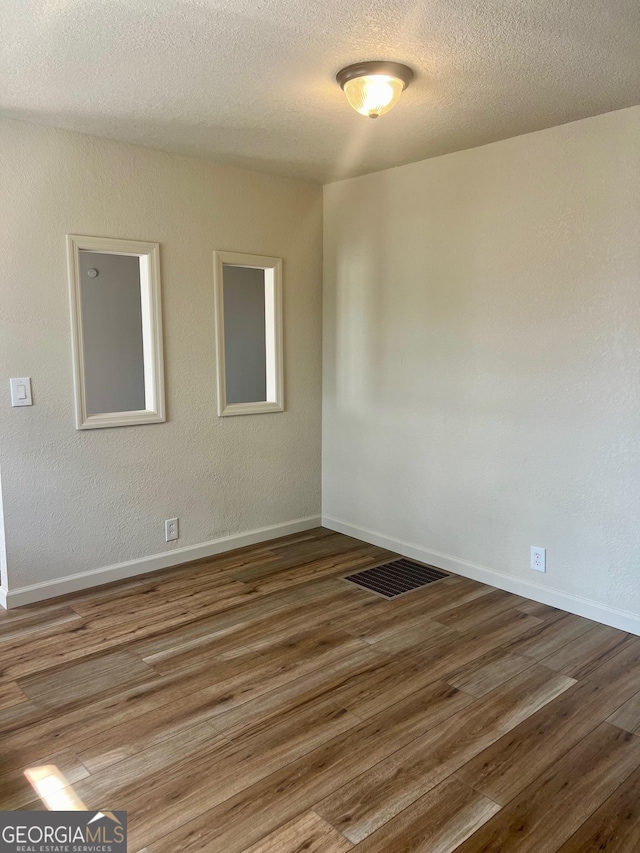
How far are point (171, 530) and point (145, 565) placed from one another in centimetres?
26

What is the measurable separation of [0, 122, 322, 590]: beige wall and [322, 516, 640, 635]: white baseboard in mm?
583

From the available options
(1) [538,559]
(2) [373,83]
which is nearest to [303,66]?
(2) [373,83]

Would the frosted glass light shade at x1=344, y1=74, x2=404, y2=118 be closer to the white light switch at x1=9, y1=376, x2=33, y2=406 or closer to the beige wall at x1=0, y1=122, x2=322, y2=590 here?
the beige wall at x1=0, y1=122, x2=322, y2=590

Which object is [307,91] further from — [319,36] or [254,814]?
[254,814]

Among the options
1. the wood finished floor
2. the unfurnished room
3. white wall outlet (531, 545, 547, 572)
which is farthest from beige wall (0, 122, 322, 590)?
white wall outlet (531, 545, 547, 572)

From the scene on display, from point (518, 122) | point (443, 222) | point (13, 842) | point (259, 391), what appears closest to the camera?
point (13, 842)

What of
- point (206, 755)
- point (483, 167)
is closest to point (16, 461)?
point (206, 755)

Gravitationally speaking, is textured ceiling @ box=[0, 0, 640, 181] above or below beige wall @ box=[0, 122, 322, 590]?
above

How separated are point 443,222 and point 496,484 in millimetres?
1563

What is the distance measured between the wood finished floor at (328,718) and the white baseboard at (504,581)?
68mm

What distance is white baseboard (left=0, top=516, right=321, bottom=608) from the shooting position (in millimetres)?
3301

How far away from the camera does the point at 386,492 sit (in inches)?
164

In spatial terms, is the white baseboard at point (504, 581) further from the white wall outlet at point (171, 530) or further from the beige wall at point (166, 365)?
the white wall outlet at point (171, 530)

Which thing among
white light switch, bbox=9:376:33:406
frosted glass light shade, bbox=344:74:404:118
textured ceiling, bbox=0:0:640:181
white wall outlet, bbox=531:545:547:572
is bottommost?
white wall outlet, bbox=531:545:547:572
